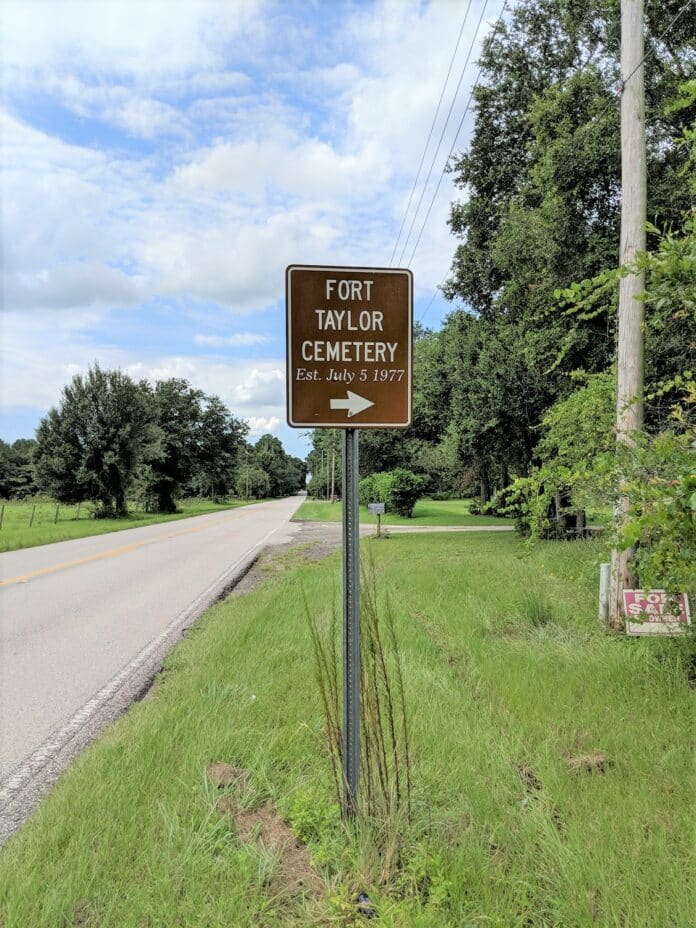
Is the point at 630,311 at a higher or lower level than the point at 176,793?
higher

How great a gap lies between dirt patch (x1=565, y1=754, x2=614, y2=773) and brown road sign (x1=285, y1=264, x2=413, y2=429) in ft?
6.89

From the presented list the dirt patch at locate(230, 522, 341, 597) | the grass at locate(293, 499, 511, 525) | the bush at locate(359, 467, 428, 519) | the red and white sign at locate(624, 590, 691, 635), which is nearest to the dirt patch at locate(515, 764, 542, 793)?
the red and white sign at locate(624, 590, 691, 635)

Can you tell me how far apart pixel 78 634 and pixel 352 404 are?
582 cm

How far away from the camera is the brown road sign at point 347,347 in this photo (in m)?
2.60

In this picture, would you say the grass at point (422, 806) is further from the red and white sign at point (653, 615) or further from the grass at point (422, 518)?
the grass at point (422, 518)

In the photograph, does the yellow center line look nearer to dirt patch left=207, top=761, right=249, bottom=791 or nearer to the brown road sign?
dirt patch left=207, top=761, right=249, bottom=791

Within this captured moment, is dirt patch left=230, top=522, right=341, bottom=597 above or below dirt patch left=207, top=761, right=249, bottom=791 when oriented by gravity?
below

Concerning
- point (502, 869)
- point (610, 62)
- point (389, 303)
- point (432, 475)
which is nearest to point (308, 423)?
point (389, 303)

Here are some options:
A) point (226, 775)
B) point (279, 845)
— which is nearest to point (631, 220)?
point (226, 775)

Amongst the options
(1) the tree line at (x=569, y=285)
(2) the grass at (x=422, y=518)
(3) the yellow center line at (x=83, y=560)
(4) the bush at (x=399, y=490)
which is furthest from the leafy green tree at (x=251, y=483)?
(1) the tree line at (x=569, y=285)

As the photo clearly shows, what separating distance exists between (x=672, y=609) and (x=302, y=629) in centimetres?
359

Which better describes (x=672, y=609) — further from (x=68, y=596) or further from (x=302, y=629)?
(x=68, y=596)

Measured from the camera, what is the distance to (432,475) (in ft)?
214

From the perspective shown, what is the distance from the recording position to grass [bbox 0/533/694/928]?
7.47ft
